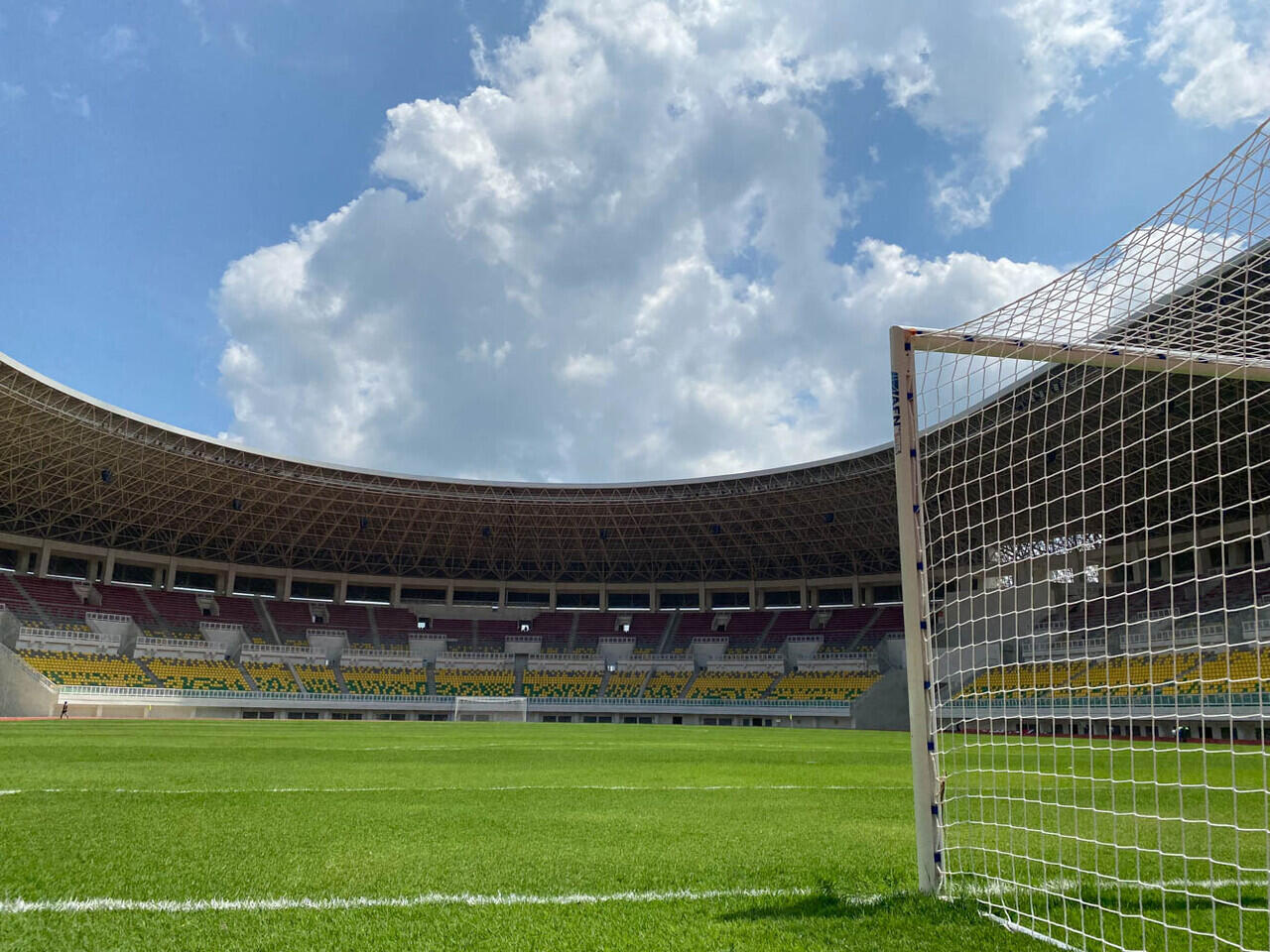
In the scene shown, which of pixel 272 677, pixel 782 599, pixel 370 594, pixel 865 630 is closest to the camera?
pixel 272 677

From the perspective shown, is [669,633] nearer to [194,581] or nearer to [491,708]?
[491,708]

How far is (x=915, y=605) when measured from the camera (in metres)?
4.82

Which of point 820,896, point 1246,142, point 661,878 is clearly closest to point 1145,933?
point 820,896

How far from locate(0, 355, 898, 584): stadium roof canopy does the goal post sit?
897cm

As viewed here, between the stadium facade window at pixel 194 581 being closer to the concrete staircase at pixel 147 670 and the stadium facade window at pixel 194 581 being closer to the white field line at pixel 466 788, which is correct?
the concrete staircase at pixel 147 670

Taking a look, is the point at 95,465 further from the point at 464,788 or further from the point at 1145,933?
the point at 1145,933

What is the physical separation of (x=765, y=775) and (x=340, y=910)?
8.58m

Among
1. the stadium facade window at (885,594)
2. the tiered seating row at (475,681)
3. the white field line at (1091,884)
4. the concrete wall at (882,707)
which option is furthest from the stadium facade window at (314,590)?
the white field line at (1091,884)

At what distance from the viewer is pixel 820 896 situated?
14.1 feet

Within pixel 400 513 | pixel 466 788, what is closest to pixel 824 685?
pixel 400 513

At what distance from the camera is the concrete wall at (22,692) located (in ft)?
110

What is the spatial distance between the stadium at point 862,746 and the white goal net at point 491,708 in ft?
9.50

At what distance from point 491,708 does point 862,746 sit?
84.6ft

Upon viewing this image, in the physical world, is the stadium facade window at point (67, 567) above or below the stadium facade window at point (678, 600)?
above
